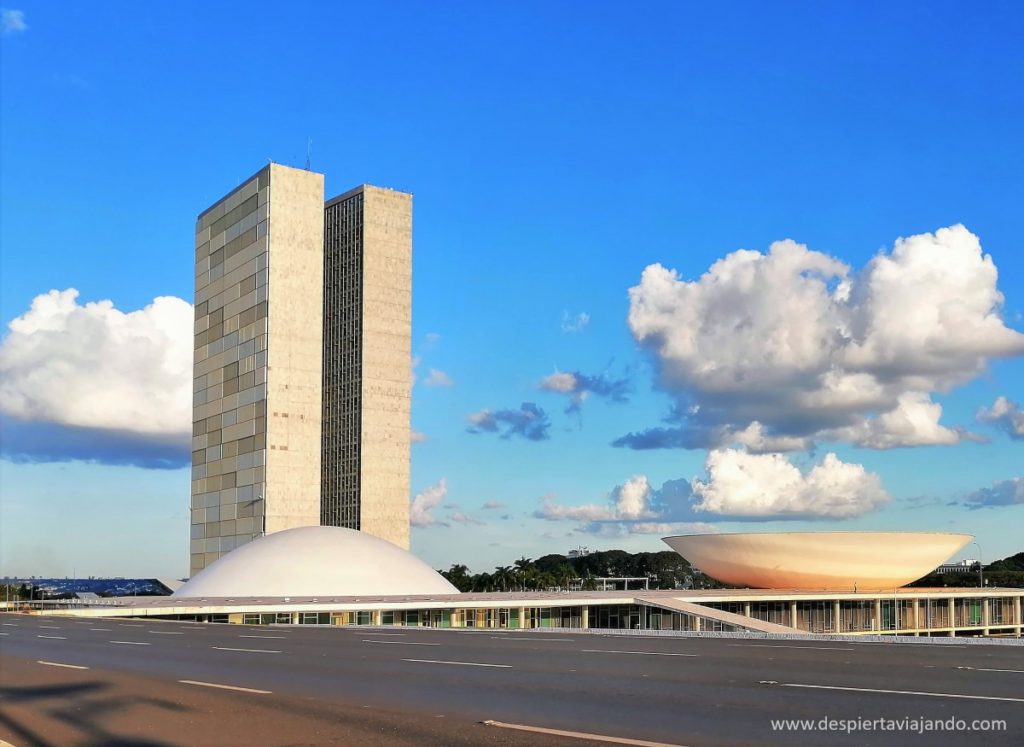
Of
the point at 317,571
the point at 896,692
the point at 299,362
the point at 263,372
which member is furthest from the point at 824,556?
the point at 896,692

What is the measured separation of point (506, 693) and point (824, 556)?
73414mm

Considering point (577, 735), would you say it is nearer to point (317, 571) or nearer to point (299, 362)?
point (317, 571)

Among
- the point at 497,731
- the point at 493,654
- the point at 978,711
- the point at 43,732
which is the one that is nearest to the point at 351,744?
the point at 497,731

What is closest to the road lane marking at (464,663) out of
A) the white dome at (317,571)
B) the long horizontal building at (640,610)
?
the long horizontal building at (640,610)

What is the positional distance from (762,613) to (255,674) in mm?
66361

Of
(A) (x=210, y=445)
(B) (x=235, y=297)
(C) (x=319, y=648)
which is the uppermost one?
(B) (x=235, y=297)

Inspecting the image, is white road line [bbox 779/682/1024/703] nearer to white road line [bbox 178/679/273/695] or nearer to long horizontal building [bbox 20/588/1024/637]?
white road line [bbox 178/679/273/695]

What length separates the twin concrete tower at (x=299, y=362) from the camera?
114875 millimetres

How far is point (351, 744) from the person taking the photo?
1034 cm

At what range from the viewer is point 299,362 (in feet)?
383

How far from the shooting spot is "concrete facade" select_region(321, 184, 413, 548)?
122 m

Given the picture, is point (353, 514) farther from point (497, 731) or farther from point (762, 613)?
point (497, 731)

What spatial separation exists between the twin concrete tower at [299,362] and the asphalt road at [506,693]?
3653 inches

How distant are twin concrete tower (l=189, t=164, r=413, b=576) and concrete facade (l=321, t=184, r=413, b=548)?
17 centimetres
